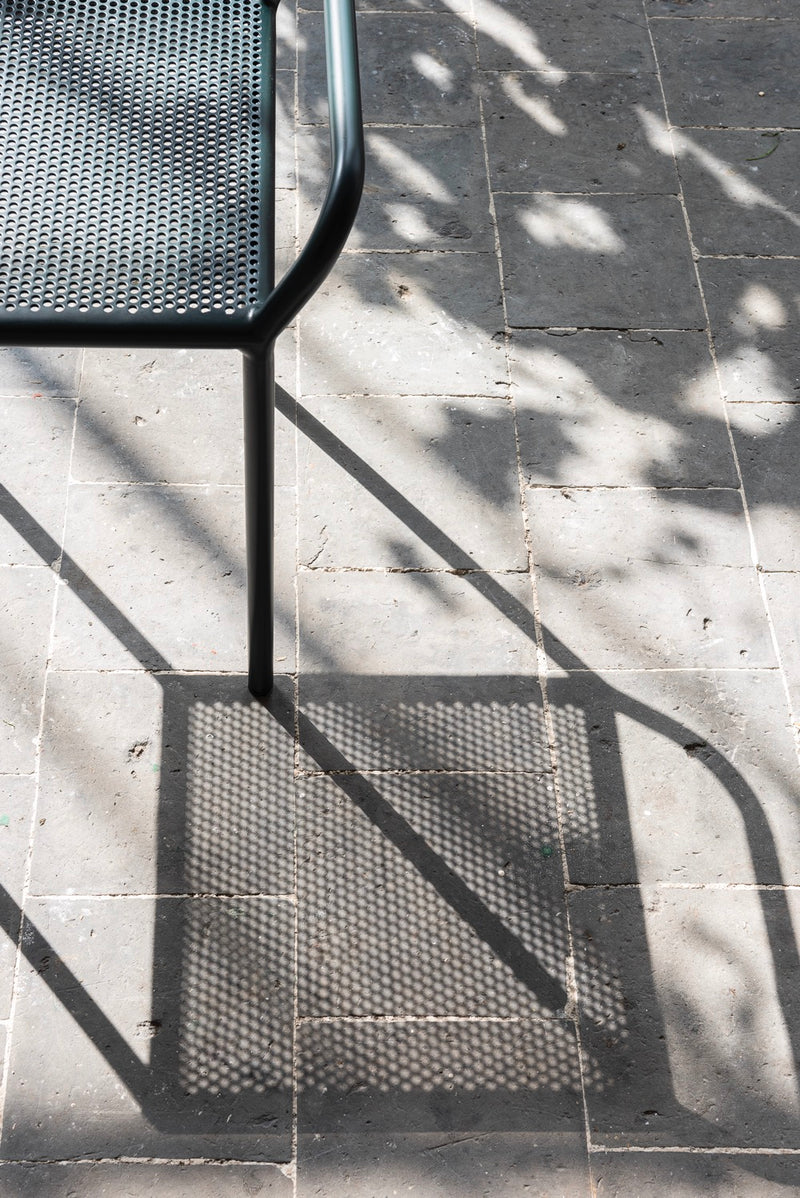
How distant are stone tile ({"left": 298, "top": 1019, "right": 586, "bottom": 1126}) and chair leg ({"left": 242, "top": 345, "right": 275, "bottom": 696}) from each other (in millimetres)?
685

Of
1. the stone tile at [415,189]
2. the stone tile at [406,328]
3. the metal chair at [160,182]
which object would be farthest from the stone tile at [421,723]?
the stone tile at [415,189]

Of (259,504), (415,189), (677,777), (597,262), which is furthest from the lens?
(415,189)

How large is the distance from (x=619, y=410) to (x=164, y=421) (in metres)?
1.08

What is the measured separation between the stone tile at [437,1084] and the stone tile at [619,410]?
1.24 metres

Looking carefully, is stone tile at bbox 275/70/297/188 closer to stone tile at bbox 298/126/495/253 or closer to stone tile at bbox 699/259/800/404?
stone tile at bbox 298/126/495/253

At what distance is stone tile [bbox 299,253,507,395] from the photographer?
2852 mm

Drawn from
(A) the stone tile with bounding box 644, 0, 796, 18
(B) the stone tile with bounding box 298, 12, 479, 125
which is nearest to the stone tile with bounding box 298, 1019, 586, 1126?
(B) the stone tile with bounding box 298, 12, 479, 125

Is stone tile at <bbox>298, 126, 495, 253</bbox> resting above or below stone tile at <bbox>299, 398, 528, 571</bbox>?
above

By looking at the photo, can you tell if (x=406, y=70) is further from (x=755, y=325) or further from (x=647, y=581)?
(x=647, y=581)

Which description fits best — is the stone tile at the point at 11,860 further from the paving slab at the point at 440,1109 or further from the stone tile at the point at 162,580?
the paving slab at the point at 440,1109

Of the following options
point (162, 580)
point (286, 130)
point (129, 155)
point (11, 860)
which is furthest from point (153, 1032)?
point (286, 130)

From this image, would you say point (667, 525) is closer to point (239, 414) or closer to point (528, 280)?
point (528, 280)

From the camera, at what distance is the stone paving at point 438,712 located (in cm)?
204

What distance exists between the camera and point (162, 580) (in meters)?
2.54
